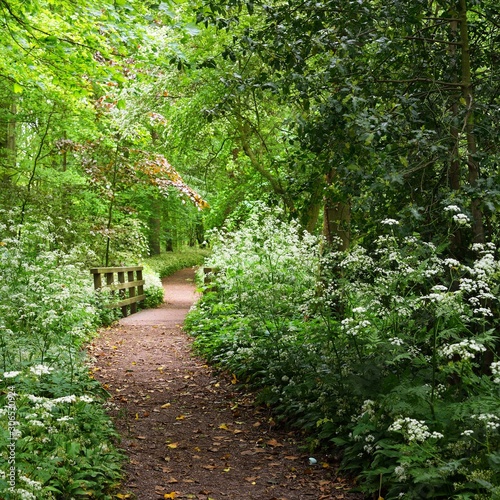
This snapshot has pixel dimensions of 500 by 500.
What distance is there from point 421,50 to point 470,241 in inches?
74.7

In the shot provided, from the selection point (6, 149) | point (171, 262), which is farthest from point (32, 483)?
point (171, 262)

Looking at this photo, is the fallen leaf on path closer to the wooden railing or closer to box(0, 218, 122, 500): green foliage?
box(0, 218, 122, 500): green foliage

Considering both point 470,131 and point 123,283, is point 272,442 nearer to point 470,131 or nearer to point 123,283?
point 470,131

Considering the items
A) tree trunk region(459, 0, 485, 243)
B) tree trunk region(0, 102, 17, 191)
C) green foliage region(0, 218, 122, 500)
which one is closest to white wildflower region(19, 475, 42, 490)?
green foliage region(0, 218, 122, 500)

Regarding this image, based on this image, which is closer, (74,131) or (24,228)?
(24,228)

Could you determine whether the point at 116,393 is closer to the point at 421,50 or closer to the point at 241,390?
the point at 241,390

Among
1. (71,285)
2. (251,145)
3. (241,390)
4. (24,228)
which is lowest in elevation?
(241,390)

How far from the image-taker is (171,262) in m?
29.0

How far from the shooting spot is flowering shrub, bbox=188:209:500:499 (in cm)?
355

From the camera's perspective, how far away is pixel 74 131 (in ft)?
43.6

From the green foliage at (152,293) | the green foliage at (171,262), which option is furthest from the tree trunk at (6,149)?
the green foliage at (171,262)

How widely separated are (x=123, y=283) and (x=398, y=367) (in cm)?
1056

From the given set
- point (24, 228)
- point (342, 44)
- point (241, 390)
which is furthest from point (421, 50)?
point (24, 228)

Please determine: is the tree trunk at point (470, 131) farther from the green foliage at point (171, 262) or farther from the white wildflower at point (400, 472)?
the green foliage at point (171, 262)
